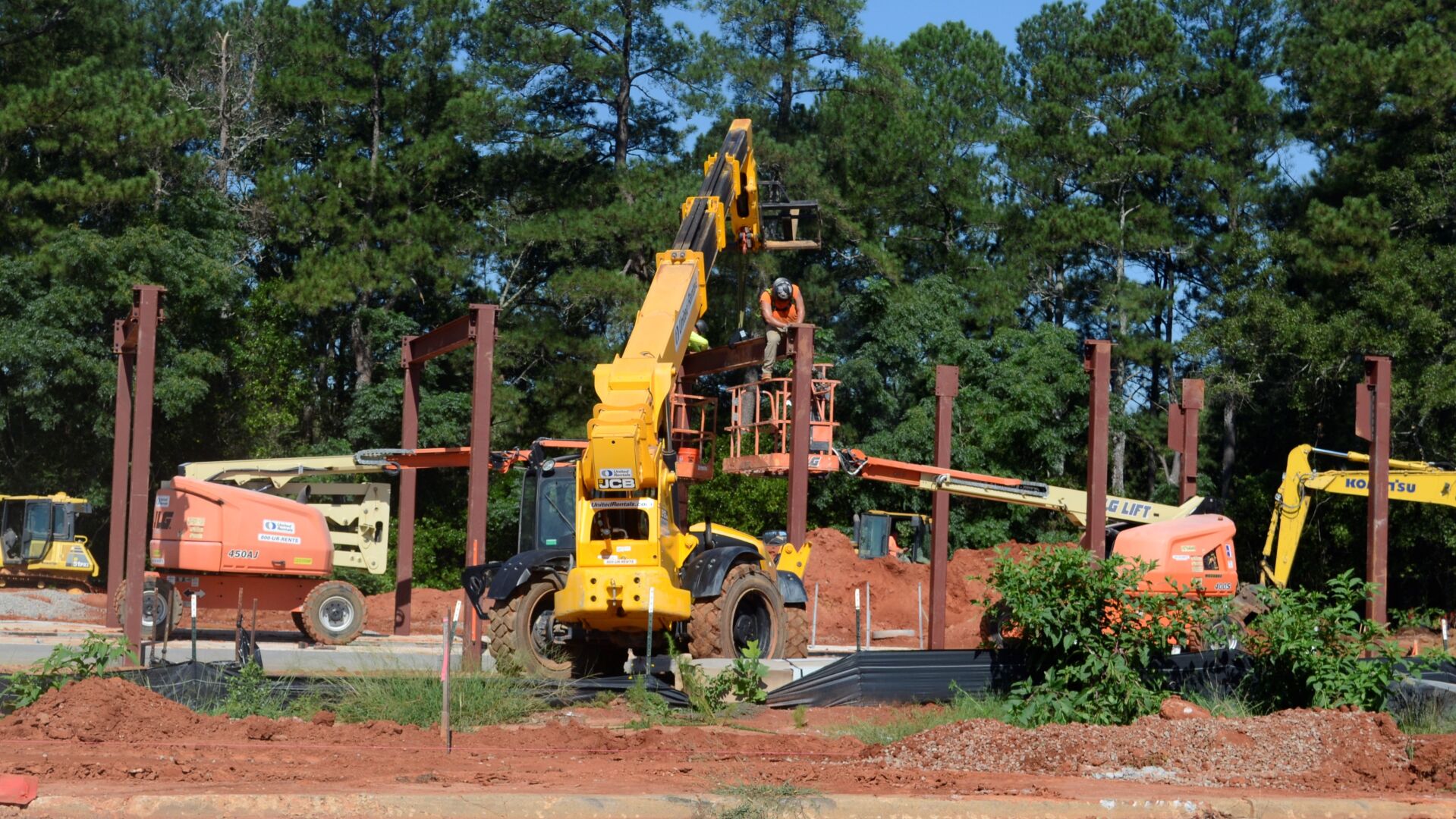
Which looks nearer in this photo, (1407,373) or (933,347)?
(1407,373)

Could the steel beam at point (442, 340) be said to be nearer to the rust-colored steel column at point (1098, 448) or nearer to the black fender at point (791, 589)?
the black fender at point (791, 589)

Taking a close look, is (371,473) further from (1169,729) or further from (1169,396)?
(1169,729)

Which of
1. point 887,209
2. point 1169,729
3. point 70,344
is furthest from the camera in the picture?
point 887,209

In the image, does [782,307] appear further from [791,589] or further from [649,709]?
[649,709]

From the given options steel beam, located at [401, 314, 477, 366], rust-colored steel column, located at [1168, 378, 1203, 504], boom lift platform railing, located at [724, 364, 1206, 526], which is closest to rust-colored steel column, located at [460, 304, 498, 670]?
steel beam, located at [401, 314, 477, 366]

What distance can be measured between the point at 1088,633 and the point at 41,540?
27316 millimetres

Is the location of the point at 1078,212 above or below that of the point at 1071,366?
above

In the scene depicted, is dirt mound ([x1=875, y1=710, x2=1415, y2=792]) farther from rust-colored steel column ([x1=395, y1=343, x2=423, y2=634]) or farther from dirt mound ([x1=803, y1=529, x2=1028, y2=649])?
dirt mound ([x1=803, y1=529, x2=1028, y2=649])

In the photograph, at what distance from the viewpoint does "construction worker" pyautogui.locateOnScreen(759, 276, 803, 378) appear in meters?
19.2

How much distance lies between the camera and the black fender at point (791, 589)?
56.5 feet

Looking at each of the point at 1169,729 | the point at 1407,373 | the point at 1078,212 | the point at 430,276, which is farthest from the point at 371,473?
the point at 1169,729

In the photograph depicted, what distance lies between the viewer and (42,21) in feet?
132

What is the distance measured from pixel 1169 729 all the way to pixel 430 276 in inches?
1227

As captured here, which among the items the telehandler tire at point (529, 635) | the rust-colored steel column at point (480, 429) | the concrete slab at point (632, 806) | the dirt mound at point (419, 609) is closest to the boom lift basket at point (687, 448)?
the telehandler tire at point (529, 635)
